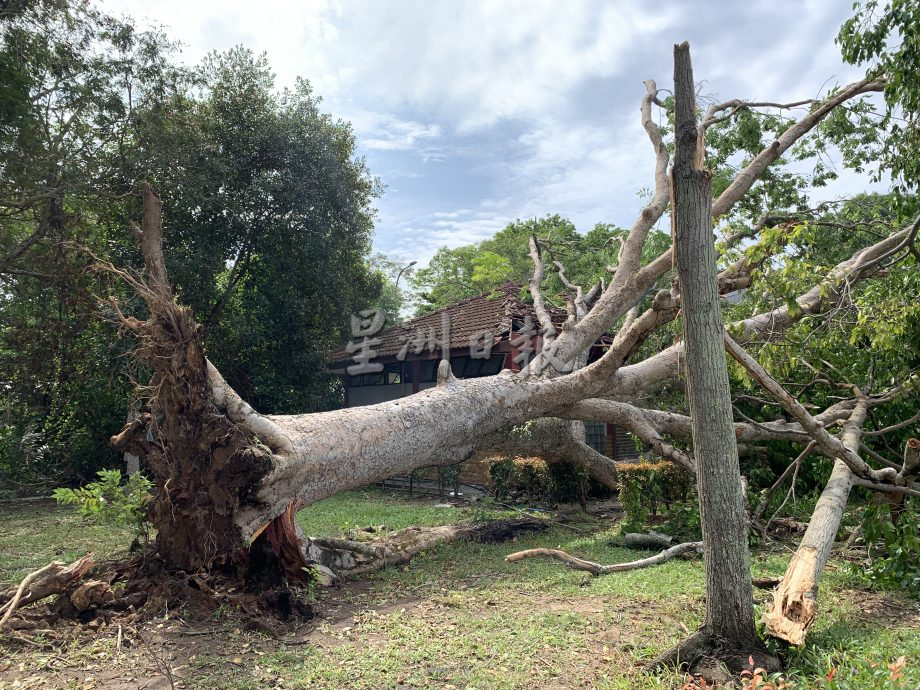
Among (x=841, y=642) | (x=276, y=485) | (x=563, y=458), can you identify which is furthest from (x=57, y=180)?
(x=841, y=642)

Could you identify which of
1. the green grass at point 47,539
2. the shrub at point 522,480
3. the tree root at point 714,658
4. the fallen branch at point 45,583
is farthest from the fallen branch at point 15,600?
the shrub at point 522,480

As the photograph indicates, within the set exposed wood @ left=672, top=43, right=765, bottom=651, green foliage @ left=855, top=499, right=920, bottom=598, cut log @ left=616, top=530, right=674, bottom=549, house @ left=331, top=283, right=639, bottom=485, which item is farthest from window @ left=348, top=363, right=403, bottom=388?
exposed wood @ left=672, top=43, right=765, bottom=651

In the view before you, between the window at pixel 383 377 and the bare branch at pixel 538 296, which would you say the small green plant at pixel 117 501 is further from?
the window at pixel 383 377

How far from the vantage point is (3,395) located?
39.0 ft

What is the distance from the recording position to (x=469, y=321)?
1527cm

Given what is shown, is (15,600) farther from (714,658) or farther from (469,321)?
(469,321)

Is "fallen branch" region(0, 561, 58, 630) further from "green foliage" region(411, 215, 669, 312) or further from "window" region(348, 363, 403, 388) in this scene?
"window" region(348, 363, 403, 388)

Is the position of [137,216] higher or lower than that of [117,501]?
higher

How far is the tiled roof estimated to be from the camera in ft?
44.8

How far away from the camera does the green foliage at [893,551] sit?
4621 mm

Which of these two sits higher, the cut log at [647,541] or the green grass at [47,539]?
the green grass at [47,539]

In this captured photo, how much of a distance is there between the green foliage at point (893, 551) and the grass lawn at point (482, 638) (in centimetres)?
13

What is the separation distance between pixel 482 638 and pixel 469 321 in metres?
11.5

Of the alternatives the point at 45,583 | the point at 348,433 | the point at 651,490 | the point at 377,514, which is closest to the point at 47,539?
the point at 45,583
